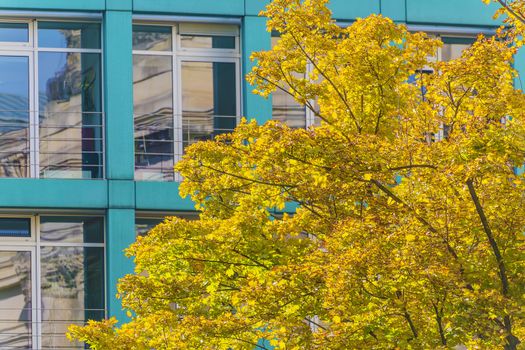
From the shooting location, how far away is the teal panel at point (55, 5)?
2236cm

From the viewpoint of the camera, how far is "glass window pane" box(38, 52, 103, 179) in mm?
22375

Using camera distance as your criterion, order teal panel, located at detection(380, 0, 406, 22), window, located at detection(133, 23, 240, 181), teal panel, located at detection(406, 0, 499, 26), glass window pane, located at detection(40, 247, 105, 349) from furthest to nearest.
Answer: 1. teal panel, located at detection(406, 0, 499, 26)
2. teal panel, located at detection(380, 0, 406, 22)
3. window, located at detection(133, 23, 240, 181)
4. glass window pane, located at detection(40, 247, 105, 349)

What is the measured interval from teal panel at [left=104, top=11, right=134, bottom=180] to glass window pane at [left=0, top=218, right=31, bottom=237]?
1572mm

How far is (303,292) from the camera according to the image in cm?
1333

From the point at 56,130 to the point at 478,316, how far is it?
1150cm

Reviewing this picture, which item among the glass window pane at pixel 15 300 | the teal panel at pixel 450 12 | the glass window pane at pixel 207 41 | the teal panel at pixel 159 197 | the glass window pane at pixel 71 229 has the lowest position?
the glass window pane at pixel 15 300

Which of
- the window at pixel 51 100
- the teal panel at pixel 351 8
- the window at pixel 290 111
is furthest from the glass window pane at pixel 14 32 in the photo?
the teal panel at pixel 351 8

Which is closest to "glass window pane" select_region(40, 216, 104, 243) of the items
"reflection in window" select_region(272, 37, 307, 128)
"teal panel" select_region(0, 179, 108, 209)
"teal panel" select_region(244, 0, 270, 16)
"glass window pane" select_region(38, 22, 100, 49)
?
"teal panel" select_region(0, 179, 108, 209)

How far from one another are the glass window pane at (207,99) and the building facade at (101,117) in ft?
0.06

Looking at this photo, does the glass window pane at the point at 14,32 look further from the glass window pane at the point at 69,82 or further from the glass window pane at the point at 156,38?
the glass window pane at the point at 156,38

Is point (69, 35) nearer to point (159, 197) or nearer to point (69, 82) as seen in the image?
point (69, 82)

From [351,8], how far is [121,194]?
5.15 meters

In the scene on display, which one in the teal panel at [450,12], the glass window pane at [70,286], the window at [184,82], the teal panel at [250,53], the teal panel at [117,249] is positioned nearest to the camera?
the teal panel at [117,249]

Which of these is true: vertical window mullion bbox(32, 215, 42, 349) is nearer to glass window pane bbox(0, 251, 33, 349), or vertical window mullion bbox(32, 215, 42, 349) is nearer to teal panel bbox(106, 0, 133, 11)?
glass window pane bbox(0, 251, 33, 349)
